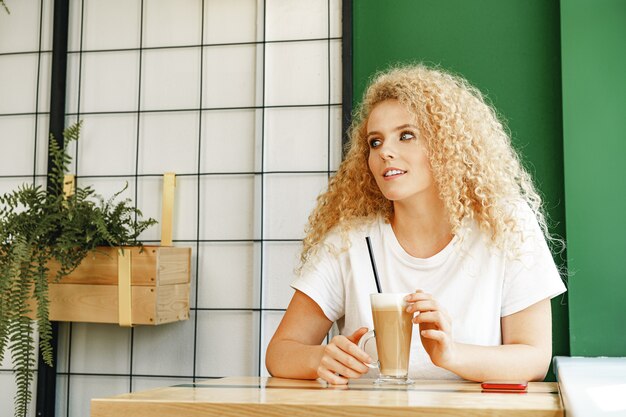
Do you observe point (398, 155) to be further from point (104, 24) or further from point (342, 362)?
point (104, 24)

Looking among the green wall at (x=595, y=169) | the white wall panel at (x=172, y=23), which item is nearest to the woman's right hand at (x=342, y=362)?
the green wall at (x=595, y=169)

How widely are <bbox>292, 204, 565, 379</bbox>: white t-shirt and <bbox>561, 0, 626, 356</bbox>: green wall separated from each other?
70 centimetres

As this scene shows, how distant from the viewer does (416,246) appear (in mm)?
1918

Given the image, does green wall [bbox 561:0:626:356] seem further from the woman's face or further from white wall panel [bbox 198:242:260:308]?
white wall panel [bbox 198:242:260:308]

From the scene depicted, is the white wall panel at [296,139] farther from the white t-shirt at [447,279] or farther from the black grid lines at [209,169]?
the white t-shirt at [447,279]

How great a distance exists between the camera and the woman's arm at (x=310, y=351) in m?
1.46

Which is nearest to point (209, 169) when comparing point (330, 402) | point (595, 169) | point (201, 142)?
point (201, 142)

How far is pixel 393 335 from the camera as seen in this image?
4.65 feet

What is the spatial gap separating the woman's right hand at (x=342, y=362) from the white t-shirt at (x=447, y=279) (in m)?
0.31

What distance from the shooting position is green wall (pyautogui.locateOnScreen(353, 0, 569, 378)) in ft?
8.93

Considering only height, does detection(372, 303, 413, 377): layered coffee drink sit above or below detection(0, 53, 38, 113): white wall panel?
below

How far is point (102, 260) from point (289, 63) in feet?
3.54

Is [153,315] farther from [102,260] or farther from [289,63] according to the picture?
[289,63]

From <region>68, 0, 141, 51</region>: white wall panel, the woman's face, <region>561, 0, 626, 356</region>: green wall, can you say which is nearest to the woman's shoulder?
the woman's face
